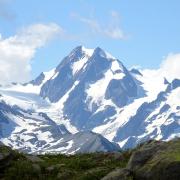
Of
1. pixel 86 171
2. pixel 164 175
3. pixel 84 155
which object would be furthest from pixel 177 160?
pixel 84 155

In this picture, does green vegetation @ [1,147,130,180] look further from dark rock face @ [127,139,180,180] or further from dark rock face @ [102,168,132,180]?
dark rock face @ [127,139,180,180]

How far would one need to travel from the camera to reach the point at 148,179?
2111cm

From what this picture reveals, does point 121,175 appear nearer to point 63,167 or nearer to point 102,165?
point 63,167

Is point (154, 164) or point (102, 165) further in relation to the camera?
point (102, 165)

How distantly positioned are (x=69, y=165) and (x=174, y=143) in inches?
238

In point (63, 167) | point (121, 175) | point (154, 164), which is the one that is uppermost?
point (63, 167)

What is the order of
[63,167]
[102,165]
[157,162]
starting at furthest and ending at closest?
1. [102,165]
2. [63,167]
3. [157,162]

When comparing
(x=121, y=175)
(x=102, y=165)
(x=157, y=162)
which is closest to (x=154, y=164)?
(x=157, y=162)

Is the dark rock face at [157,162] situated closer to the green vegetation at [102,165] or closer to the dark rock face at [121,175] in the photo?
the green vegetation at [102,165]

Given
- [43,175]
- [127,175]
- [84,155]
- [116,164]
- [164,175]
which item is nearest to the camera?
[164,175]

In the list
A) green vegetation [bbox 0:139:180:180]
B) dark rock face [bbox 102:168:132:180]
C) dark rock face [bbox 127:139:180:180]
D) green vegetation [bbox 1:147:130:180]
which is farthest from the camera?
green vegetation [bbox 1:147:130:180]

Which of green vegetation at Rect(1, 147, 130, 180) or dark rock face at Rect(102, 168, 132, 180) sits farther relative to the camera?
green vegetation at Rect(1, 147, 130, 180)

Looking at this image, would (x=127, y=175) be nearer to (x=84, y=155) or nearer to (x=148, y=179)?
(x=148, y=179)

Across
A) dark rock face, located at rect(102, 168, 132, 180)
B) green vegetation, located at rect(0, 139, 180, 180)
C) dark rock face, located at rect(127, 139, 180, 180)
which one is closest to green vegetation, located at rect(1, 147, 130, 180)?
green vegetation, located at rect(0, 139, 180, 180)
